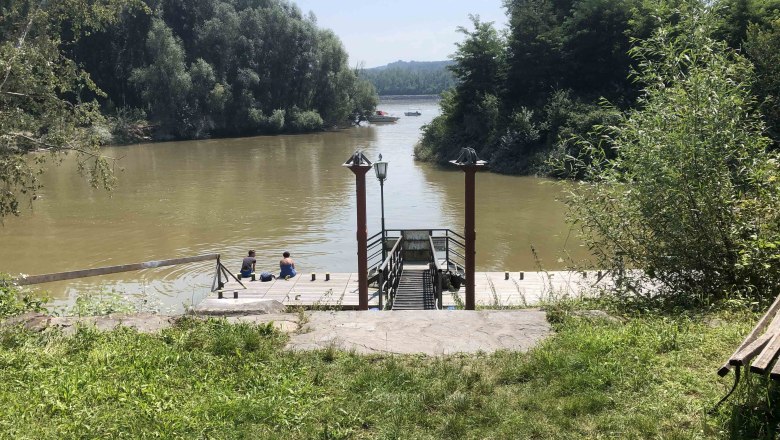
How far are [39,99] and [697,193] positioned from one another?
10946 mm

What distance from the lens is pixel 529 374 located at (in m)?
4.83

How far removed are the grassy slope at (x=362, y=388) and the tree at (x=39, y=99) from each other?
6.95 metres

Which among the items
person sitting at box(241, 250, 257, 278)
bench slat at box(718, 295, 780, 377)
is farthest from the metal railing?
bench slat at box(718, 295, 780, 377)

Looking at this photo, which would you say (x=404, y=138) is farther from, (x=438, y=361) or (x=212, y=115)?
(x=438, y=361)

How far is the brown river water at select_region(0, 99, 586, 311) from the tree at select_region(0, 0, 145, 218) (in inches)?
132

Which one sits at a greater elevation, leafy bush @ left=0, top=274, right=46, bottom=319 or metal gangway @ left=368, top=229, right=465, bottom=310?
leafy bush @ left=0, top=274, right=46, bottom=319

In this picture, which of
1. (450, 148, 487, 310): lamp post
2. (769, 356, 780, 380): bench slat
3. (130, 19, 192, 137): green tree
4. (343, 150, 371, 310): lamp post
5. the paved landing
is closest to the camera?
(769, 356, 780, 380): bench slat

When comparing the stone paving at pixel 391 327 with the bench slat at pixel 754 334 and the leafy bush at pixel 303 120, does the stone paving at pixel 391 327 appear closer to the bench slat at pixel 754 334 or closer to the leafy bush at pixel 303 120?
the bench slat at pixel 754 334

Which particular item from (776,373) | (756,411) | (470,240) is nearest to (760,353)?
(776,373)

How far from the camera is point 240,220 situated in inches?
1008

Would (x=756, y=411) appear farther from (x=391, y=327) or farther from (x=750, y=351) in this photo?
(x=391, y=327)

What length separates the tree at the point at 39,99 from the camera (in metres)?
11.4

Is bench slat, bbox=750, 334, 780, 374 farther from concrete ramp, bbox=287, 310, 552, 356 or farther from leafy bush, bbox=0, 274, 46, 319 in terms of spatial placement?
leafy bush, bbox=0, 274, 46, 319

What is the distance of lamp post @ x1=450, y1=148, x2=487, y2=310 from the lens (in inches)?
386
